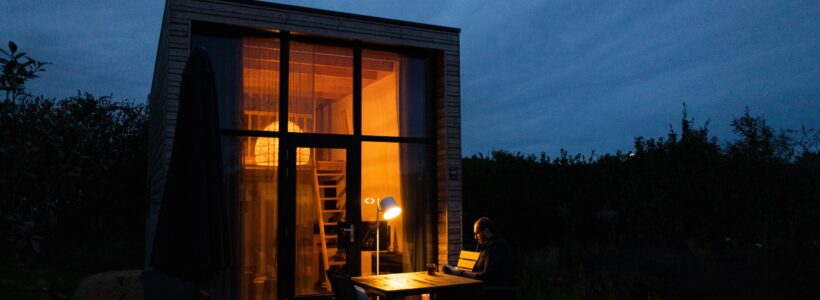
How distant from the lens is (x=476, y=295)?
18.3ft

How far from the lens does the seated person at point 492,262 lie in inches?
225

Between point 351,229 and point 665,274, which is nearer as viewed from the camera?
point 351,229

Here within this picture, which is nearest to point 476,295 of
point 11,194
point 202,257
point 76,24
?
point 202,257

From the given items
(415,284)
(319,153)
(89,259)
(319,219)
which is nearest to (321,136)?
(319,153)

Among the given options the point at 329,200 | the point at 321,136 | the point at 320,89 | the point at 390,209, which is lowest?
the point at 390,209

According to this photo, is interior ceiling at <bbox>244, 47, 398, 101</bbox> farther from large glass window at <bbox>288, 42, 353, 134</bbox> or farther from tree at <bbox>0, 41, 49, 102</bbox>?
tree at <bbox>0, 41, 49, 102</bbox>

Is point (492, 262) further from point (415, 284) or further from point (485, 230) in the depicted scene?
point (415, 284)

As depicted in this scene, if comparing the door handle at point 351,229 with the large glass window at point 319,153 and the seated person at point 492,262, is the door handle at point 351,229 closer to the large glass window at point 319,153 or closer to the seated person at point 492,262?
the large glass window at point 319,153

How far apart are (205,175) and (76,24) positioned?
260 ft

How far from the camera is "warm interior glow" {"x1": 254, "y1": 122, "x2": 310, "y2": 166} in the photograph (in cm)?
681

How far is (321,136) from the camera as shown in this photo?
23.5 feet

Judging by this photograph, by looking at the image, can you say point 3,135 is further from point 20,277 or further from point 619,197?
point 619,197

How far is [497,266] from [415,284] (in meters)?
0.99

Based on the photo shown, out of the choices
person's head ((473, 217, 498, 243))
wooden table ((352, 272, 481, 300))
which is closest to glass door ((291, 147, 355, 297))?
wooden table ((352, 272, 481, 300))
